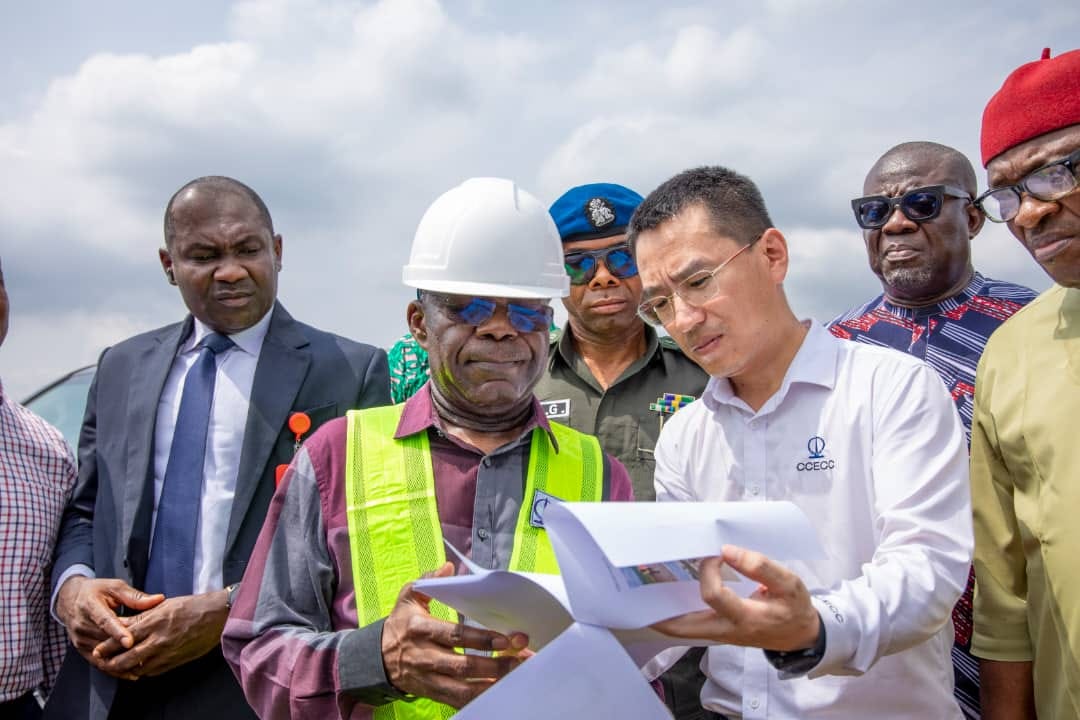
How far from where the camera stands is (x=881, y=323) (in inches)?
172

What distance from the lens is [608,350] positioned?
14.3ft

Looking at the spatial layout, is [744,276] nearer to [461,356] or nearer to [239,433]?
[461,356]

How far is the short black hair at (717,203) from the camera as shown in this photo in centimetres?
288

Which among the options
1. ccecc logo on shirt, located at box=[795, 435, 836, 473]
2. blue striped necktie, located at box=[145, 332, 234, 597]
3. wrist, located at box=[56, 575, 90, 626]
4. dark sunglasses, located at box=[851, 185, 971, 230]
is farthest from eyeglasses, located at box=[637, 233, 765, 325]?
wrist, located at box=[56, 575, 90, 626]

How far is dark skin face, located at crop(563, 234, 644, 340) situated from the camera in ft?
14.0

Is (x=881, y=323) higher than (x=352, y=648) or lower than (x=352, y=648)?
higher

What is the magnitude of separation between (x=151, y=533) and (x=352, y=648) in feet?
5.68

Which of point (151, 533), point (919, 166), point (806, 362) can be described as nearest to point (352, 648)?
point (806, 362)

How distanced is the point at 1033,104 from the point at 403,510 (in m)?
2.16

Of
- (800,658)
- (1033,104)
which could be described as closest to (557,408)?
(1033,104)

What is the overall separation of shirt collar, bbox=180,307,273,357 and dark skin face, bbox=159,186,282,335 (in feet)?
0.09

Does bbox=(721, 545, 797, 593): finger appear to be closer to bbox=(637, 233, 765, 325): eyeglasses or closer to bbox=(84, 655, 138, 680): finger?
bbox=(637, 233, 765, 325): eyeglasses

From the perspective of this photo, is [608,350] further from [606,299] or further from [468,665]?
[468,665]

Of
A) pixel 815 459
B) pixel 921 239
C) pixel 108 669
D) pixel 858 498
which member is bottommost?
pixel 108 669
